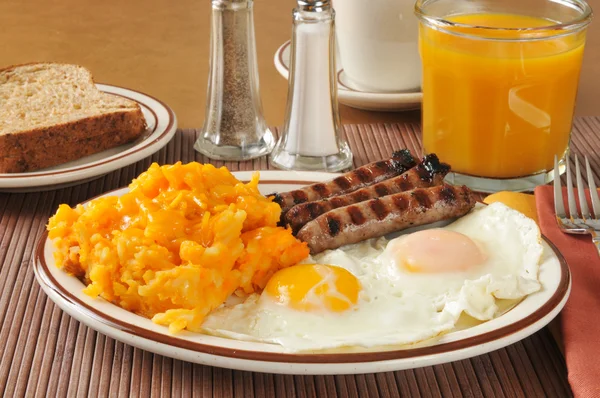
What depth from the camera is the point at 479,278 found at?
1789 millimetres

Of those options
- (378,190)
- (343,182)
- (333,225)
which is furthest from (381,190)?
(333,225)

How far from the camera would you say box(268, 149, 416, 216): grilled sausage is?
2.10 m

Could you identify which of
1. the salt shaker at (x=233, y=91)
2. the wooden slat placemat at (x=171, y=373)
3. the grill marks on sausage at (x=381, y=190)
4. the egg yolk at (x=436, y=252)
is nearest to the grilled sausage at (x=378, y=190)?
the grill marks on sausage at (x=381, y=190)

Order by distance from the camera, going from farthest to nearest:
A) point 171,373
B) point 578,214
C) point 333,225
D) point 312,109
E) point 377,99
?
point 377,99
point 312,109
point 578,214
point 333,225
point 171,373

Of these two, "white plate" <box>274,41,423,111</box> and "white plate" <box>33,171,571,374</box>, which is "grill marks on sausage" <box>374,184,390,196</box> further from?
"white plate" <box>274,41,423,111</box>

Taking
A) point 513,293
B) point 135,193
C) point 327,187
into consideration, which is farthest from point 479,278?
point 135,193

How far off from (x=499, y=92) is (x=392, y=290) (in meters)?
0.93

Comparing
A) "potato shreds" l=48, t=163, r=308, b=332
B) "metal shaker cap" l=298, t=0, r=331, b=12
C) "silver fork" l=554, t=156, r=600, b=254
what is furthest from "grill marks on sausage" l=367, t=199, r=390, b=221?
"metal shaker cap" l=298, t=0, r=331, b=12

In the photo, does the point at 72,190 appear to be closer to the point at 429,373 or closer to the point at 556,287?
the point at 429,373

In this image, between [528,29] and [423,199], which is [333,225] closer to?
[423,199]

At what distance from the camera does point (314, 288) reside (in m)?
1.71

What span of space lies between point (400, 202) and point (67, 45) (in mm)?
2720

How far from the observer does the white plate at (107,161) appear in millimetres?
2396

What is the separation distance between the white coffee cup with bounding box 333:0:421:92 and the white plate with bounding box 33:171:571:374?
1492 millimetres
